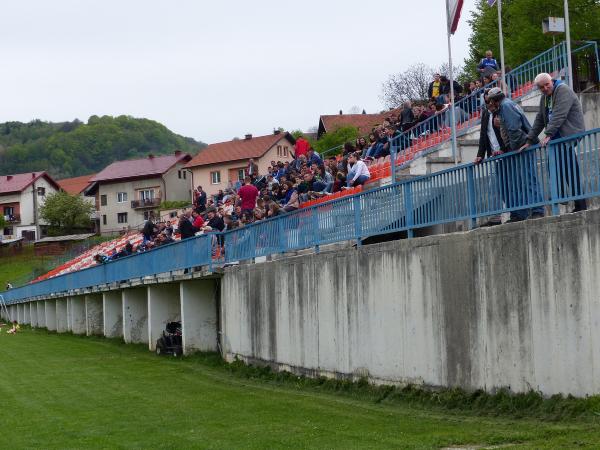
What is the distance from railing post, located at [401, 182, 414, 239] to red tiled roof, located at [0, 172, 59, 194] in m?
114

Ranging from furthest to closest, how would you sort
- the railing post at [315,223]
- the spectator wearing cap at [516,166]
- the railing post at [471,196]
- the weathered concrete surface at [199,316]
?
the weathered concrete surface at [199,316]
the railing post at [315,223]
the railing post at [471,196]
the spectator wearing cap at [516,166]

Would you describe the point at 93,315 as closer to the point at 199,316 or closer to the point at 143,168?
the point at 199,316

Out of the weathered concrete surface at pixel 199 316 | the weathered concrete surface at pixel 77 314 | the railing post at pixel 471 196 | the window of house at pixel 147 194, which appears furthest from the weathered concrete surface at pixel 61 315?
the window of house at pixel 147 194

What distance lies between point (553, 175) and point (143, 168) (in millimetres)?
106673

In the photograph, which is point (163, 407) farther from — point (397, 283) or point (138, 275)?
point (138, 275)

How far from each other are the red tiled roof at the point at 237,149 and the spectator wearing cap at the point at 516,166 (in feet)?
288

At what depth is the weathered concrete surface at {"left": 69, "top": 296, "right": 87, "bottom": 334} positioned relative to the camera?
45.1 meters

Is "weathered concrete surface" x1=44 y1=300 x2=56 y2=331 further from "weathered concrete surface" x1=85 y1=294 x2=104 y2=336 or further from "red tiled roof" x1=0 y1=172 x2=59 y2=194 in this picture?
"red tiled roof" x1=0 y1=172 x2=59 y2=194

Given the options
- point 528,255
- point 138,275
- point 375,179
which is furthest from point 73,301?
point 528,255

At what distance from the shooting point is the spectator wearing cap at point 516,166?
12.3 meters

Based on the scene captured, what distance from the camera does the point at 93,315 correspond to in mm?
42594

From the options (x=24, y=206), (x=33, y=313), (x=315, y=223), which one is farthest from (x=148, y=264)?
(x=24, y=206)

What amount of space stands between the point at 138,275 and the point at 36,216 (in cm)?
9612

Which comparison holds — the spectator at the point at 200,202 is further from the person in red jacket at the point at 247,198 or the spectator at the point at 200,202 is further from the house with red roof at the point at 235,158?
the house with red roof at the point at 235,158
